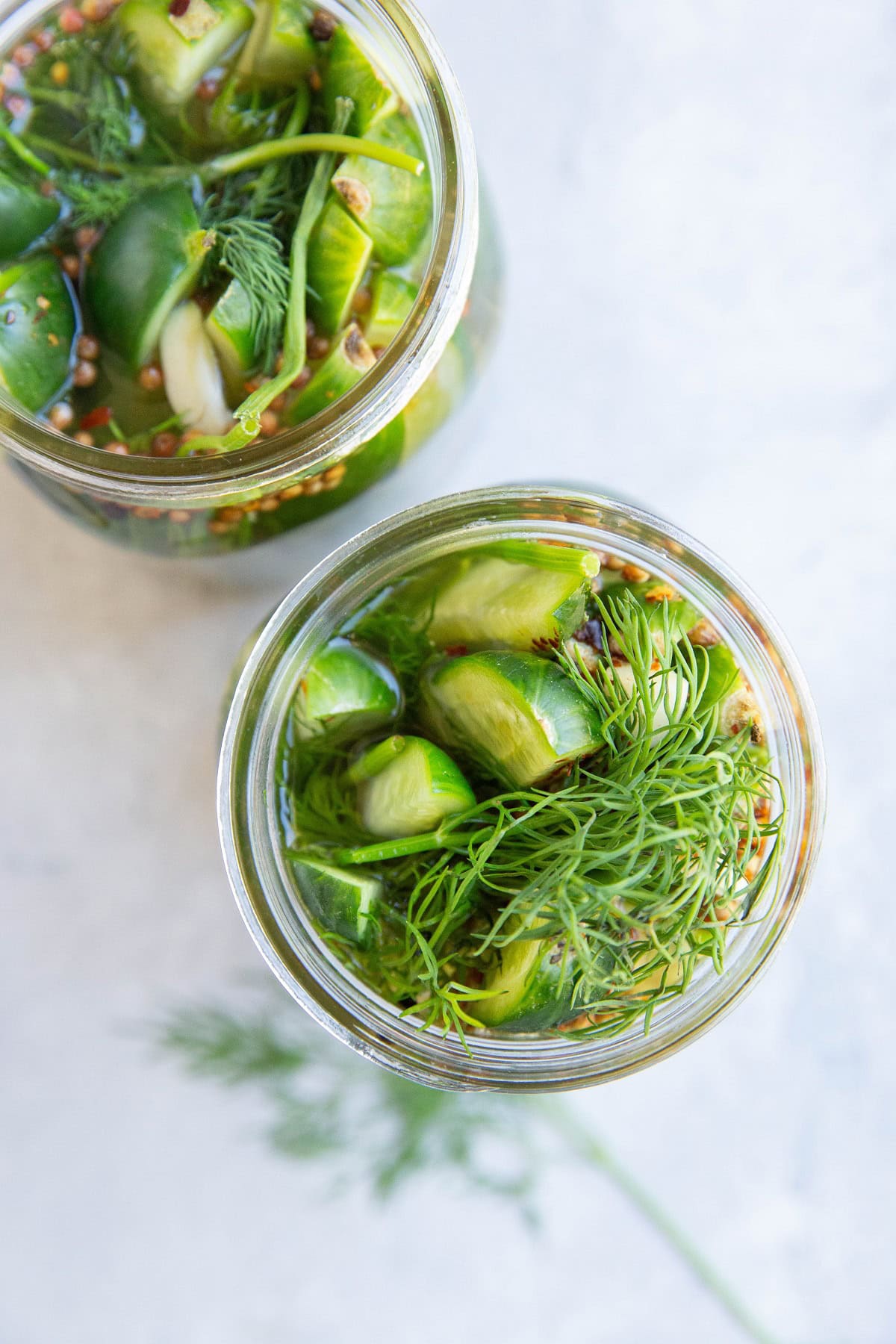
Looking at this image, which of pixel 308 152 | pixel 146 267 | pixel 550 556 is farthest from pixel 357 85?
pixel 550 556

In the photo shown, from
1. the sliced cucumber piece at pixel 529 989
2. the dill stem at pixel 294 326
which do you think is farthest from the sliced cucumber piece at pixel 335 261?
the sliced cucumber piece at pixel 529 989

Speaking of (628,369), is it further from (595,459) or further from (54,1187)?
(54,1187)

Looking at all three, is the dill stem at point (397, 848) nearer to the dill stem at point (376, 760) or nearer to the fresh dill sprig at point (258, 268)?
the dill stem at point (376, 760)

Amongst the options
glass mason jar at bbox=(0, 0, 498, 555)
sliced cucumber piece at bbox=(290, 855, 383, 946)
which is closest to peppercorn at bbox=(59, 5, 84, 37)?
glass mason jar at bbox=(0, 0, 498, 555)

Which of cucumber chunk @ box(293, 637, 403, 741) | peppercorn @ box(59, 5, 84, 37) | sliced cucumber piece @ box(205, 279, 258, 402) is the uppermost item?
peppercorn @ box(59, 5, 84, 37)

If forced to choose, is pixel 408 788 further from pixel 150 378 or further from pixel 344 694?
pixel 150 378

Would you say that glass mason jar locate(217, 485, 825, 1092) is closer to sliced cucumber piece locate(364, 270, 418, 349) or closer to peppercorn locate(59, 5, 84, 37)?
sliced cucumber piece locate(364, 270, 418, 349)

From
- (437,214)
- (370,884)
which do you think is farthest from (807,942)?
(437,214)
